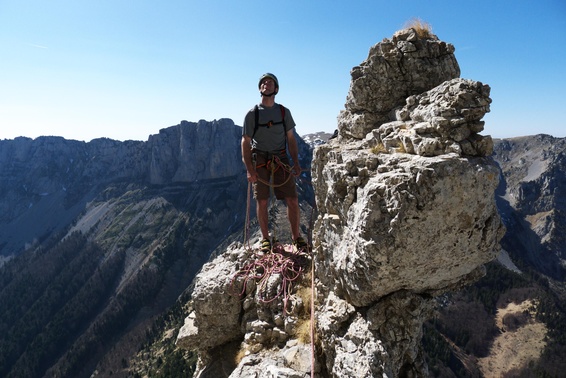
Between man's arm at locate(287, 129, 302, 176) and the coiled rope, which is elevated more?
man's arm at locate(287, 129, 302, 176)

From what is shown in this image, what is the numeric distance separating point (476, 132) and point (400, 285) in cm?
293

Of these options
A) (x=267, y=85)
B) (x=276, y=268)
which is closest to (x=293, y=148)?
(x=267, y=85)

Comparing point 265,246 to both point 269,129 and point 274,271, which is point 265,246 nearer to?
point 274,271

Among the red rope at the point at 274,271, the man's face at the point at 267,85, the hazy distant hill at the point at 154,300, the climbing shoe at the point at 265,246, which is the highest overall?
the man's face at the point at 267,85

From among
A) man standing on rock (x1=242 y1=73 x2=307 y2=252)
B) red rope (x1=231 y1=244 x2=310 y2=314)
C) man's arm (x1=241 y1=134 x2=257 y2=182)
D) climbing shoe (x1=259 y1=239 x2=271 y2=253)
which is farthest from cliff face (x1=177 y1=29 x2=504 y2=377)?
man's arm (x1=241 y1=134 x2=257 y2=182)

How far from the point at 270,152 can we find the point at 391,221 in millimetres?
5305

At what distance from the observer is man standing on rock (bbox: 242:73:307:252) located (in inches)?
372

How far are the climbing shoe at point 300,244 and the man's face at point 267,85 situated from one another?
442 centimetres

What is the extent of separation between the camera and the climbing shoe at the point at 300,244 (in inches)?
394

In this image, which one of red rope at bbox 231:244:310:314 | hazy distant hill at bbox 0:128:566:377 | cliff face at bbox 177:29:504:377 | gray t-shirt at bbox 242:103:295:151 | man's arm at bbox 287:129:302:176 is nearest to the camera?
cliff face at bbox 177:29:504:377

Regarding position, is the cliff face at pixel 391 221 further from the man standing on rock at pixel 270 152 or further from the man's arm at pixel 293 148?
the man standing on rock at pixel 270 152

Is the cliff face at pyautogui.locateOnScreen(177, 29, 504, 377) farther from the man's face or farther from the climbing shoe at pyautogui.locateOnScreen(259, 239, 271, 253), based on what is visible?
the man's face

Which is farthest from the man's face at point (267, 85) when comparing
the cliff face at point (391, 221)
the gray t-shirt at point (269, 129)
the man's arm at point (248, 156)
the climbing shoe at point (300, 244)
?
the climbing shoe at point (300, 244)

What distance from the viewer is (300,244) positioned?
10.2 m
